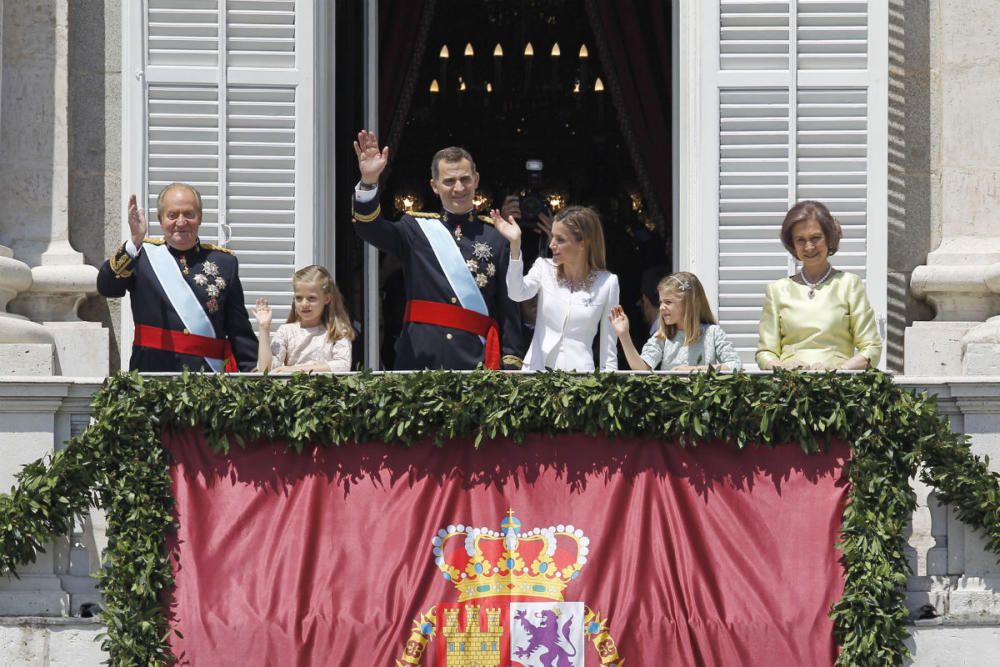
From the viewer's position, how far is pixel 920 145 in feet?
37.5

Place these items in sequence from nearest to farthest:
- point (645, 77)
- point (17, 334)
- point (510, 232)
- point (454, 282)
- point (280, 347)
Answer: point (510, 232), point (454, 282), point (280, 347), point (17, 334), point (645, 77)

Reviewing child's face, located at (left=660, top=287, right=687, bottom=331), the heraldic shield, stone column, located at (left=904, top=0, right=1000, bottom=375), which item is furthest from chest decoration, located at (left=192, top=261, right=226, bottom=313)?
stone column, located at (left=904, top=0, right=1000, bottom=375)

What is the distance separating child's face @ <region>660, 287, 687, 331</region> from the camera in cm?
974

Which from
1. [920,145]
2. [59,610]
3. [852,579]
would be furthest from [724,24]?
[59,610]

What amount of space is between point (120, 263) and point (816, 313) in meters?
3.12

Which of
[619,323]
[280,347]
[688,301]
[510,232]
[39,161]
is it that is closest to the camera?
[619,323]

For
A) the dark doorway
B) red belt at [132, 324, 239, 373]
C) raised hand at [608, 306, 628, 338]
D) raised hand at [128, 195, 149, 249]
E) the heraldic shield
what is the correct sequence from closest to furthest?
the heraldic shield, raised hand at [608, 306, 628, 338], raised hand at [128, 195, 149, 249], red belt at [132, 324, 239, 373], the dark doorway

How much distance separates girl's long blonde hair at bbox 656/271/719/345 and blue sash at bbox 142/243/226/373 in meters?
2.03

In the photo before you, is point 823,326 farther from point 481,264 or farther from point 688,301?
point 481,264

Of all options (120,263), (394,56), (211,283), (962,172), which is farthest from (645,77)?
(120,263)

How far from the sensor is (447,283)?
32.3 feet

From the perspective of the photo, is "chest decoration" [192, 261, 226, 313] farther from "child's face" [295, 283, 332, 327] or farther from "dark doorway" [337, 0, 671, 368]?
"dark doorway" [337, 0, 671, 368]

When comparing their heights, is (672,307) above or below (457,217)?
below

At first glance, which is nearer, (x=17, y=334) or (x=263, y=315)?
(x=263, y=315)
